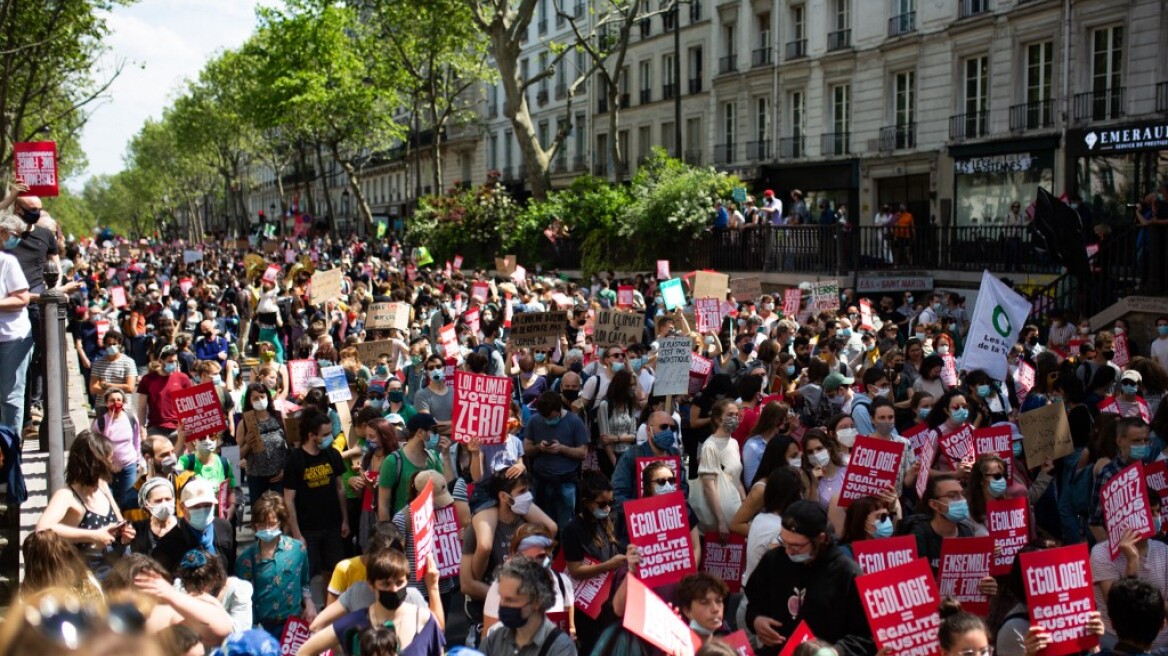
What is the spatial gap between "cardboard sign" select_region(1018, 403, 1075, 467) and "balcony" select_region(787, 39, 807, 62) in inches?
1138

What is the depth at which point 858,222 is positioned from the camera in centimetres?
3488

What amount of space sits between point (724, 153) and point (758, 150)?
2042mm

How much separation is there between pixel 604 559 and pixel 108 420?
4.55 meters

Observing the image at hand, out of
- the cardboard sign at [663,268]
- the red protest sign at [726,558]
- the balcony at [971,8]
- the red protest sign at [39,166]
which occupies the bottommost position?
the red protest sign at [726,558]

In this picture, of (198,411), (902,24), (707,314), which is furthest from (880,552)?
(902,24)

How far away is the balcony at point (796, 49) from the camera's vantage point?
36.7m

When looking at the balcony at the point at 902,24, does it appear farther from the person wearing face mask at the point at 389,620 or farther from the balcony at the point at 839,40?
the person wearing face mask at the point at 389,620

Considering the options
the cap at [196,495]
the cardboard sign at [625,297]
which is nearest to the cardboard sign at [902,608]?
the cap at [196,495]

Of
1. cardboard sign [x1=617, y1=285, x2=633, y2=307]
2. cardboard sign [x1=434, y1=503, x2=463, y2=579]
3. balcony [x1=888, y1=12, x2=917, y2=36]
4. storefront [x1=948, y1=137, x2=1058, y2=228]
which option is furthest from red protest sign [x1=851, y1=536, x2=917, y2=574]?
balcony [x1=888, y1=12, x2=917, y2=36]

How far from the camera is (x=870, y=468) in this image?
766 cm

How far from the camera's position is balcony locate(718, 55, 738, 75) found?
40281 mm

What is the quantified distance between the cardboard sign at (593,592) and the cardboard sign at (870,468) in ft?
5.95

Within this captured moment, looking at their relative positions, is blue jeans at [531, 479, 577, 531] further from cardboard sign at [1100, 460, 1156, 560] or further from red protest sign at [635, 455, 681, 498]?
cardboard sign at [1100, 460, 1156, 560]

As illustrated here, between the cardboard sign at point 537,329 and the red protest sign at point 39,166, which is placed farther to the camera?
the cardboard sign at point 537,329
